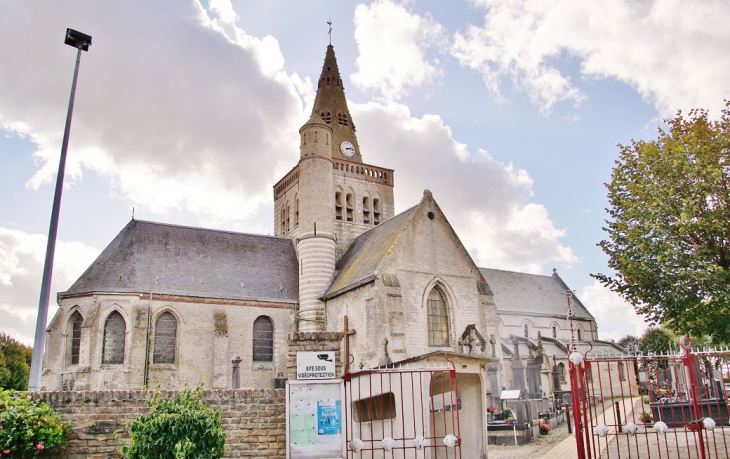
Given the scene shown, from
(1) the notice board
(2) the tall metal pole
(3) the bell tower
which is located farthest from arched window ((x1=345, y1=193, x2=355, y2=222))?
(1) the notice board

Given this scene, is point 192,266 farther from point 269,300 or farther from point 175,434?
point 175,434

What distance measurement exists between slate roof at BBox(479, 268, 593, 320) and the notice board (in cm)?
3528

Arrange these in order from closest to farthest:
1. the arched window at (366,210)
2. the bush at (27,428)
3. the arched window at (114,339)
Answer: the bush at (27,428) < the arched window at (114,339) < the arched window at (366,210)

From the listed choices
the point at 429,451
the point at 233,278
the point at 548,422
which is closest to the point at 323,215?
the point at 233,278

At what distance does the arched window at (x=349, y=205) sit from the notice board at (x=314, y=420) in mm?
22882

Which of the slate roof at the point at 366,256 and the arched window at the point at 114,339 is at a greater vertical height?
the slate roof at the point at 366,256

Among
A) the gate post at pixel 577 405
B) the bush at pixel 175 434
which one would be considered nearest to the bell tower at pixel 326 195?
the gate post at pixel 577 405

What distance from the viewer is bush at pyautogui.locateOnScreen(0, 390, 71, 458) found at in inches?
355

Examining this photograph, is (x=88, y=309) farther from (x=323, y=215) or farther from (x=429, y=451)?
(x=429, y=451)

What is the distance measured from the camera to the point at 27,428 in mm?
9109

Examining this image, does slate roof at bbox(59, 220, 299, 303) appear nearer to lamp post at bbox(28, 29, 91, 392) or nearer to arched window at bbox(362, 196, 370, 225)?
arched window at bbox(362, 196, 370, 225)

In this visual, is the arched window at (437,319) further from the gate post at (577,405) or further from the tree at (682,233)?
the gate post at (577,405)

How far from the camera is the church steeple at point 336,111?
3444cm

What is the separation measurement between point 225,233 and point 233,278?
11.9ft
